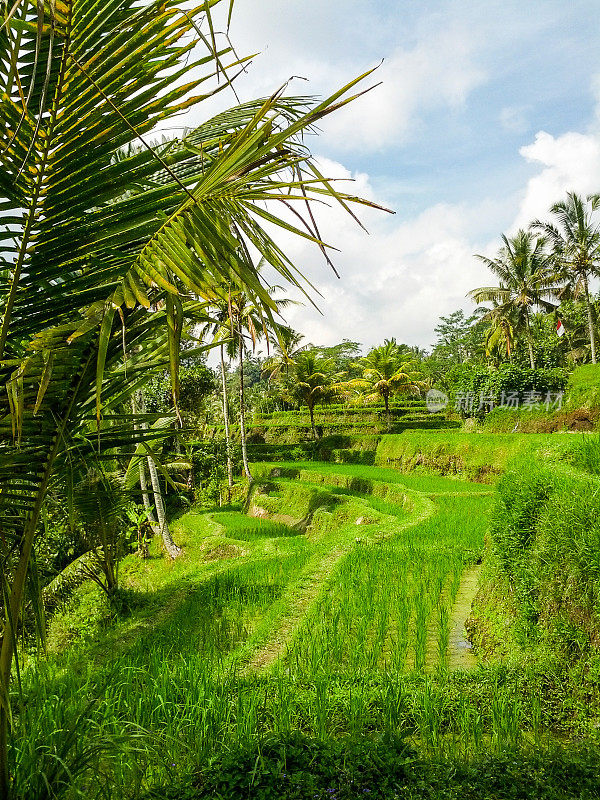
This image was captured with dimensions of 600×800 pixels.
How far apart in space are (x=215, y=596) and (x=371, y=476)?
9.94m

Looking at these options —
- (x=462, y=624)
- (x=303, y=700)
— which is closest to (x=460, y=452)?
(x=462, y=624)

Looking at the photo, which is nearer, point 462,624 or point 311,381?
point 462,624

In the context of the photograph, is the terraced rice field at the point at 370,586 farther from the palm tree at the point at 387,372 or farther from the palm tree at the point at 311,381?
the palm tree at the point at 311,381

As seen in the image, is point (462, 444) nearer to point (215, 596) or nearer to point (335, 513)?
point (335, 513)

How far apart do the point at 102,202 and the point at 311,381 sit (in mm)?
24645

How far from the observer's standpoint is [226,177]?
4.65 feet

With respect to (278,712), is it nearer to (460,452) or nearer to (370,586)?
(370,586)

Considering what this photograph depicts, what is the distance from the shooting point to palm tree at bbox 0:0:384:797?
137 cm

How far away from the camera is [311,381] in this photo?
2625cm

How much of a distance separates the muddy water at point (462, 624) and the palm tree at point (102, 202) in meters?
3.85

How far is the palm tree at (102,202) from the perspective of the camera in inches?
53.9

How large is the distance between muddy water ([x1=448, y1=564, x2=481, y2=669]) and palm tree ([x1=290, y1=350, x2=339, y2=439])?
61.0ft

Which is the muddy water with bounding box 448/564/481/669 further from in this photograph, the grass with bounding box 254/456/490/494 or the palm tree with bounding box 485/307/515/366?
the palm tree with bounding box 485/307/515/366

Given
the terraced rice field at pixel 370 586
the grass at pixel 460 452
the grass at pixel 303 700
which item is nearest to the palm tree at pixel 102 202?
the grass at pixel 303 700
